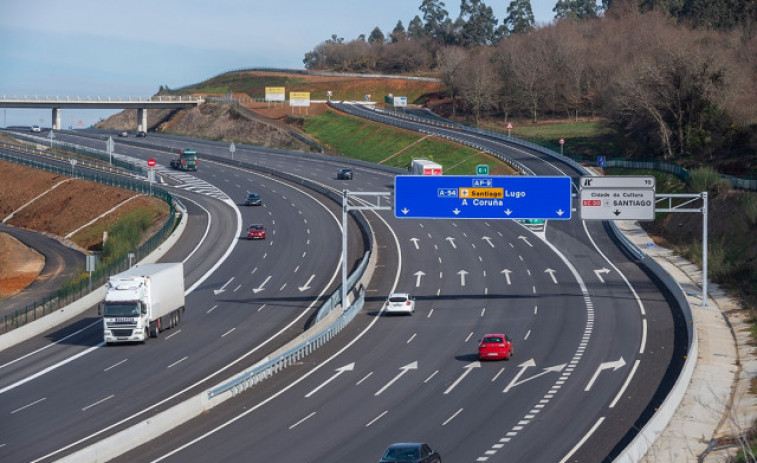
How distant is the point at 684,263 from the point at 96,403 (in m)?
46.1

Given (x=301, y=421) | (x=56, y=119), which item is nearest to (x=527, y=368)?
(x=301, y=421)

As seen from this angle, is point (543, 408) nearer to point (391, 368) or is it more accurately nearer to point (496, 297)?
point (391, 368)

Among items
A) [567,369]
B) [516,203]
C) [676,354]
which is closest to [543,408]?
[567,369]

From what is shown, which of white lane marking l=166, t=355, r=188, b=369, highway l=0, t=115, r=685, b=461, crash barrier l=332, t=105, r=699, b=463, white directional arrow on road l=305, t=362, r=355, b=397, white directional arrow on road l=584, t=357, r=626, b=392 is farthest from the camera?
white lane marking l=166, t=355, r=188, b=369

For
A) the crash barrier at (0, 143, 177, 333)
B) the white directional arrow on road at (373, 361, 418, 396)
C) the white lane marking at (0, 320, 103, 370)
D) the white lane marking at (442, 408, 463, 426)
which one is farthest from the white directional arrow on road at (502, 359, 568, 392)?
the crash barrier at (0, 143, 177, 333)

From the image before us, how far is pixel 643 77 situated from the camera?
9894 cm

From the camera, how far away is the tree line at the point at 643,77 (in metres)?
95.1

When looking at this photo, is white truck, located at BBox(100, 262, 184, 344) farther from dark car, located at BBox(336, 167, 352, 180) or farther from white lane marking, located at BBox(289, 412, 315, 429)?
dark car, located at BBox(336, 167, 352, 180)

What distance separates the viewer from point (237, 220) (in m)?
88.4

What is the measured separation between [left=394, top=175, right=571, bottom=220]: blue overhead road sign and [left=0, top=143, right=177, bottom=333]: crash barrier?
21.0m

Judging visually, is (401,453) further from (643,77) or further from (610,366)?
(643,77)

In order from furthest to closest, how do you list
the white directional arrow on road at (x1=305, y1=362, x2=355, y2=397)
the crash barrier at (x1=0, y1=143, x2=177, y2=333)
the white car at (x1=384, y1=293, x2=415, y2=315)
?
the crash barrier at (x1=0, y1=143, x2=177, y2=333) < the white car at (x1=384, y1=293, x2=415, y2=315) < the white directional arrow on road at (x1=305, y1=362, x2=355, y2=397)

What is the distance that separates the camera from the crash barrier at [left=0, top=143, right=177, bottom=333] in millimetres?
55562

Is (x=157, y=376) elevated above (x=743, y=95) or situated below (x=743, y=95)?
below
